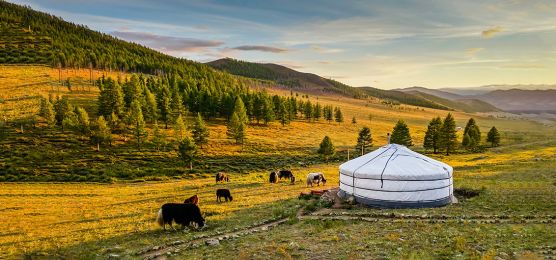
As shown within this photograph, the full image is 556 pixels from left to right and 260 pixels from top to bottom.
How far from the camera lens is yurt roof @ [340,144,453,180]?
23266 millimetres

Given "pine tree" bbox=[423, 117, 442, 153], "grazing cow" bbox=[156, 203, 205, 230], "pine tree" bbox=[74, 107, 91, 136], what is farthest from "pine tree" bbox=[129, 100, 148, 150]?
"pine tree" bbox=[423, 117, 442, 153]

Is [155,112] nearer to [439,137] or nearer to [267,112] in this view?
[267,112]

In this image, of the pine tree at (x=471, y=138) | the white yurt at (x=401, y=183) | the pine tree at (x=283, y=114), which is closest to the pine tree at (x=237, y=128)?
the pine tree at (x=283, y=114)

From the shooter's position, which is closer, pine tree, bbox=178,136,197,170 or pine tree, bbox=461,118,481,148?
pine tree, bbox=178,136,197,170

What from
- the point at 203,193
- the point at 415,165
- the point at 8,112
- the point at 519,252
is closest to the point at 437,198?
the point at 415,165

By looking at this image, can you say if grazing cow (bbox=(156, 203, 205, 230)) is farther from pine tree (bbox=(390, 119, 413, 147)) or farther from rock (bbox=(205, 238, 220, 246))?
pine tree (bbox=(390, 119, 413, 147))

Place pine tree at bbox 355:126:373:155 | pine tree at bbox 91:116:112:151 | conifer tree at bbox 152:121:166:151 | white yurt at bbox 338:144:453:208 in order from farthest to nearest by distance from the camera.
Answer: pine tree at bbox 355:126:373:155 → conifer tree at bbox 152:121:166:151 → pine tree at bbox 91:116:112:151 → white yurt at bbox 338:144:453:208

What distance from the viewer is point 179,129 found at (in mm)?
67938

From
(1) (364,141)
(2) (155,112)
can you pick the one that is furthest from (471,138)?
(2) (155,112)

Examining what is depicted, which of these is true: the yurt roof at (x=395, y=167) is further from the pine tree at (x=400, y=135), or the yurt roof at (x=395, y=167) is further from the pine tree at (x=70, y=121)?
the pine tree at (x=70, y=121)

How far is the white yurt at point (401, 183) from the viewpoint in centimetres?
2323


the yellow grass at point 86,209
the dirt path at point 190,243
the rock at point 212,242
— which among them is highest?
the rock at point 212,242

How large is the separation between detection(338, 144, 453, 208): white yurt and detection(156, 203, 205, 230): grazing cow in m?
10.5

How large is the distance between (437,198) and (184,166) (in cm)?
4221
